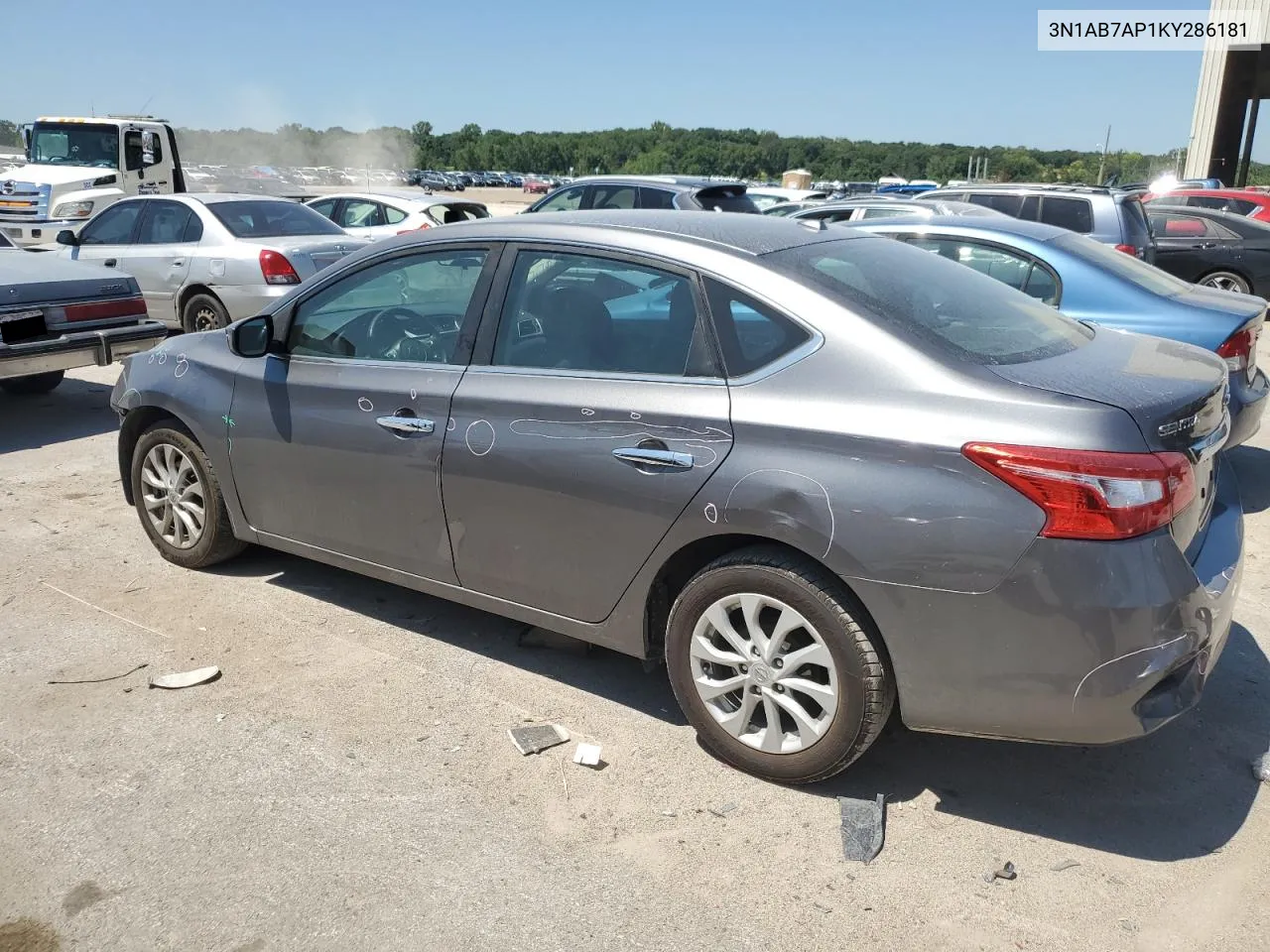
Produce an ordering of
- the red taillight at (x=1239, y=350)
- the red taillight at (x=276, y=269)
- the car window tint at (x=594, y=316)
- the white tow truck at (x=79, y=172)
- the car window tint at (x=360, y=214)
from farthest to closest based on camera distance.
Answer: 1. the white tow truck at (x=79, y=172)
2. the car window tint at (x=360, y=214)
3. the red taillight at (x=276, y=269)
4. the red taillight at (x=1239, y=350)
5. the car window tint at (x=594, y=316)

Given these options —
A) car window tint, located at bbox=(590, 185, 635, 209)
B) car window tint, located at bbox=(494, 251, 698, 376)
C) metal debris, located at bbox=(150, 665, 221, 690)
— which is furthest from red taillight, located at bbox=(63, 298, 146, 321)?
car window tint, located at bbox=(590, 185, 635, 209)

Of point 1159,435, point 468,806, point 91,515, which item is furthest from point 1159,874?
point 91,515

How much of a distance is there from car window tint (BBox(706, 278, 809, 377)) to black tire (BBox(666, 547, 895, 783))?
57 centimetres

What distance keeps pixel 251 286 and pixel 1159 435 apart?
8384 millimetres

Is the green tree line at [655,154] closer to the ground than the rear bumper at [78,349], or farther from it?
farther from it

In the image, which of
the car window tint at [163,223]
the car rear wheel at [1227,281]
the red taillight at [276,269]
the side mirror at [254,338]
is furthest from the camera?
the car rear wheel at [1227,281]

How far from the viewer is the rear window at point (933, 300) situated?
3113 millimetres

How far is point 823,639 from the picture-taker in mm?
2998

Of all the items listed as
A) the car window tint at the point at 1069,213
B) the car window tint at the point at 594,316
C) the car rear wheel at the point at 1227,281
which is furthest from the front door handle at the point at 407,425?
the car rear wheel at the point at 1227,281

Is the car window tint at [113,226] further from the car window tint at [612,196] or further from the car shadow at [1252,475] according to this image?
the car shadow at [1252,475]

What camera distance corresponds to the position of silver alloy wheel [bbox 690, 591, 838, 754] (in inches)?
121

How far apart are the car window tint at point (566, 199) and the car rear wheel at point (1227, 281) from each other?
8326 mm

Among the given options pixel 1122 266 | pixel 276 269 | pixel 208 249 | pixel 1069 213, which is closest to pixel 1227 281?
pixel 1069 213

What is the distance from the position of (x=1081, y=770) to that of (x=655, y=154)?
12891 cm
